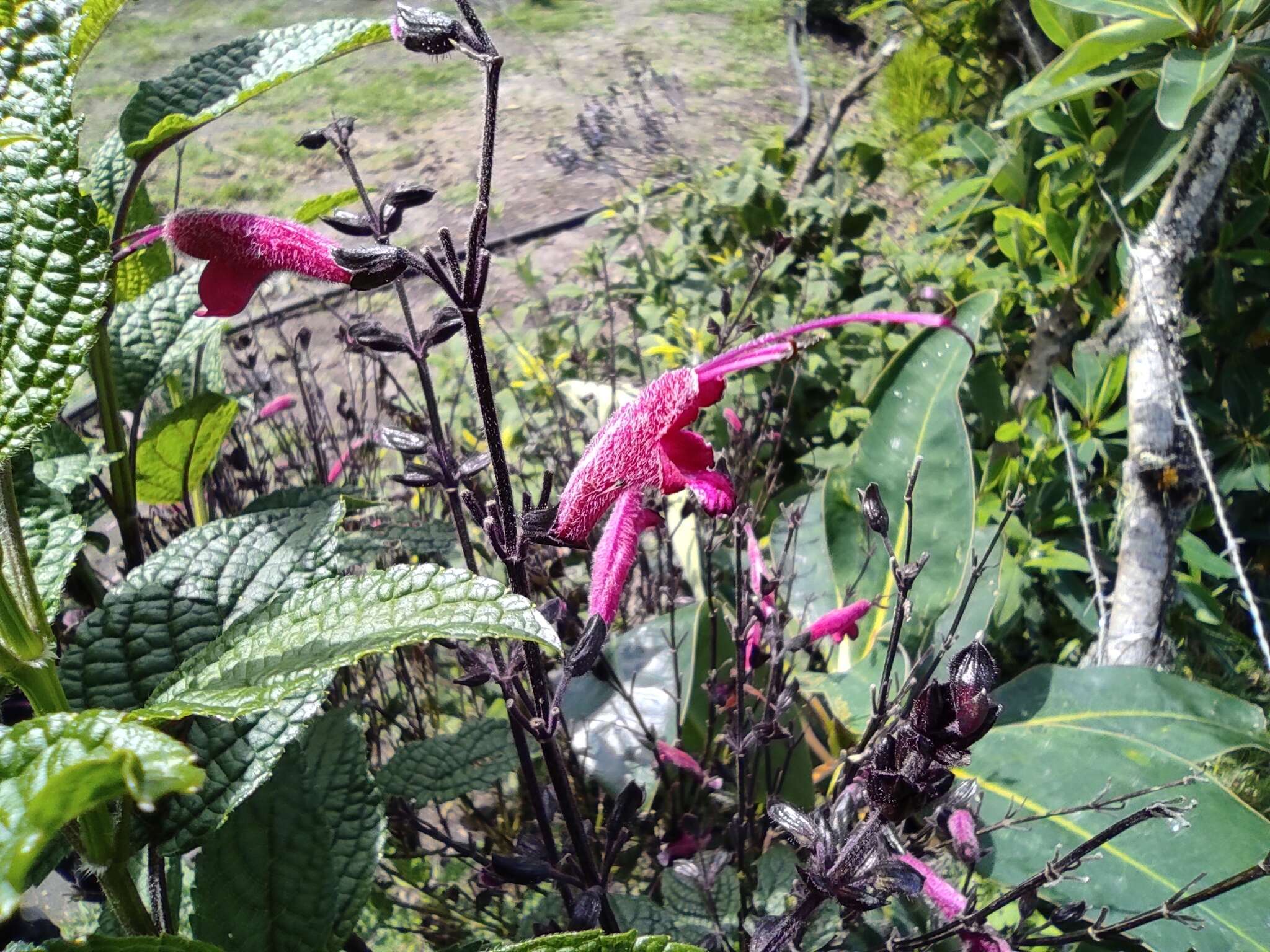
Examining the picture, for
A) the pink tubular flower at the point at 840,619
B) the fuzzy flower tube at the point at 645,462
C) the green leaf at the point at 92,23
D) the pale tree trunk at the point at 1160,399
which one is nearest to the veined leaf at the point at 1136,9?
the pale tree trunk at the point at 1160,399

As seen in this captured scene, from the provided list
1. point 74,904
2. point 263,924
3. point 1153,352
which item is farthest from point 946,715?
point 74,904

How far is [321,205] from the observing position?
0.73 meters

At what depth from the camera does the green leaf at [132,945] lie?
37 centimetres

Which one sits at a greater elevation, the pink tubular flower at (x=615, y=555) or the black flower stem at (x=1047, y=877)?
the pink tubular flower at (x=615, y=555)

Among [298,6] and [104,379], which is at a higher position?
[298,6]

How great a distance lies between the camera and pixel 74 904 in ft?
4.27

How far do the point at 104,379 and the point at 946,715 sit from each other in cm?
64

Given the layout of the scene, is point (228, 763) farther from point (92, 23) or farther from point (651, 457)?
point (92, 23)

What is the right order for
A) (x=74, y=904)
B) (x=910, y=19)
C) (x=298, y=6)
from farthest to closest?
(x=298, y=6), (x=910, y=19), (x=74, y=904)

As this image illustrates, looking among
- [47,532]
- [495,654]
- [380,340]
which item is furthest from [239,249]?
[495,654]

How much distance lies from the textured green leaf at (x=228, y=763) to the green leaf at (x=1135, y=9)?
1.09 m

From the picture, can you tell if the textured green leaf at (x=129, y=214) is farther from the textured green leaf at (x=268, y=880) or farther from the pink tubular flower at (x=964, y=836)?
the pink tubular flower at (x=964, y=836)

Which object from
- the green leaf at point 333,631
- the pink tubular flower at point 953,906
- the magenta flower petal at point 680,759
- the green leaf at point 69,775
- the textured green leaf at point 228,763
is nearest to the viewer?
the green leaf at point 69,775

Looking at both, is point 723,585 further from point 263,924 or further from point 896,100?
point 896,100
